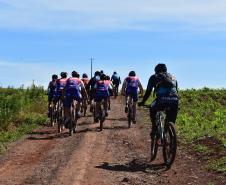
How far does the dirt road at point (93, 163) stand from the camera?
498 inches

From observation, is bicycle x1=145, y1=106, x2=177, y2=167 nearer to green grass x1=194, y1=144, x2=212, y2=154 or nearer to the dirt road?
the dirt road

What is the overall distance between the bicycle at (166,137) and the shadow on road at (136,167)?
0.27 meters

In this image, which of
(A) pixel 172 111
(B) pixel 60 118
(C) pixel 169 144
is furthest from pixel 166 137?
(B) pixel 60 118

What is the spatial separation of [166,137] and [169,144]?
0.85ft

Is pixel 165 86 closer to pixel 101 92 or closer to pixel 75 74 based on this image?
pixel 75 74

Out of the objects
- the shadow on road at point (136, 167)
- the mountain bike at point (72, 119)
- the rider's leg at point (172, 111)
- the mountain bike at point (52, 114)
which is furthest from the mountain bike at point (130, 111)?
the rider's leg at point (172, 111)

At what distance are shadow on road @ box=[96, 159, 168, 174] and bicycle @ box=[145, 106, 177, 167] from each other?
271 millimetres

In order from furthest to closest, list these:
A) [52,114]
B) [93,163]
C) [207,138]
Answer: [52,114] < [207,138] < [93,163]

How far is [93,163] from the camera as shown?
1456 centimetres


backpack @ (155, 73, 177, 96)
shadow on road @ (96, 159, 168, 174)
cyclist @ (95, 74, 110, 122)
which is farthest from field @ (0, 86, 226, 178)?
cyclist @ (95, 74, 110, 122)

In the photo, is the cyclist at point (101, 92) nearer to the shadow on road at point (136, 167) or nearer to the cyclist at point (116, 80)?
the shadow on road at point (136, 167)

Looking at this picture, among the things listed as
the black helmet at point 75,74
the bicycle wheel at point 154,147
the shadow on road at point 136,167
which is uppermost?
the black helmet at point 75,74

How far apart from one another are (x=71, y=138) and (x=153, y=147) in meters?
5.86

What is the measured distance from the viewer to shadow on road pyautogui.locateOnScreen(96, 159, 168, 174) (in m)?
13.8
